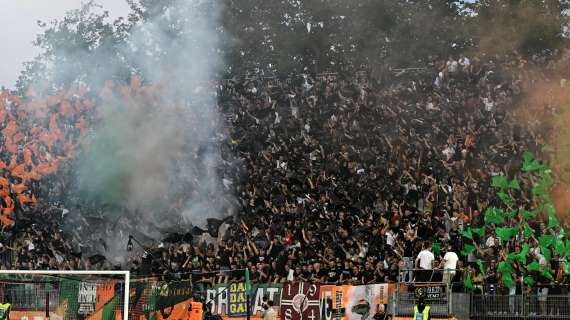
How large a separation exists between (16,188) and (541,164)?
53.3 ft

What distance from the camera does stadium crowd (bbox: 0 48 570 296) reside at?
19.9 metres

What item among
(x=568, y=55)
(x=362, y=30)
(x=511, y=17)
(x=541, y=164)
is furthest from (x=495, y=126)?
(x=362, y=30)

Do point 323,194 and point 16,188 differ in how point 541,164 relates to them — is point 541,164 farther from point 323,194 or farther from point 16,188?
point 16,188

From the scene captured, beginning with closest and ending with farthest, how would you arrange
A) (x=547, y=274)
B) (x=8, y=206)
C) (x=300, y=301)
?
(x=300, y=301)
(x=547, y=274)
(x=8, y=206)

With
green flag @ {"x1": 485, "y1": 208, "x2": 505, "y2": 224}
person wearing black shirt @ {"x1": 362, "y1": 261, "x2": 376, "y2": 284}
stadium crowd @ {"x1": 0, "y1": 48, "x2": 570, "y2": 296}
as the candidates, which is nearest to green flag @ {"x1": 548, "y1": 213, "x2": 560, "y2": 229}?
stadium crowd @ {"x1": 0, "y1": 48, "x2": 570, "y2": 296}

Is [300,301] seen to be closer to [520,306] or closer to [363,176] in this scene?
[520,306]

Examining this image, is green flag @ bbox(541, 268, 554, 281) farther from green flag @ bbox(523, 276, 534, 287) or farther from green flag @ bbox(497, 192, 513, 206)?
green flag @ bbox(497, 192, 513, 206)

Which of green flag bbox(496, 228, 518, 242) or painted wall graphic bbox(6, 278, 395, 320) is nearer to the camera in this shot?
painted wall graphic bbox(6, 278, 395, 320)

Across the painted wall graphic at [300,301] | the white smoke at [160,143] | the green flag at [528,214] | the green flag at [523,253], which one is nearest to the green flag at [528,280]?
the green flag at [523,253]

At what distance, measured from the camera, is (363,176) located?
73.3 feet

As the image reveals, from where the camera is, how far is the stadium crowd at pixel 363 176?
65.2ft

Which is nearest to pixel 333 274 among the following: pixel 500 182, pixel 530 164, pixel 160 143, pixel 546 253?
pixel 500 182

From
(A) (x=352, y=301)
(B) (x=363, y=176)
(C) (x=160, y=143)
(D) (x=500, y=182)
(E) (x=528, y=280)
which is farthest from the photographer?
(C) (x=160, y=143)

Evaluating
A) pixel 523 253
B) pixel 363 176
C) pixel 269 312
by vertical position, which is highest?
pixel 363 176
